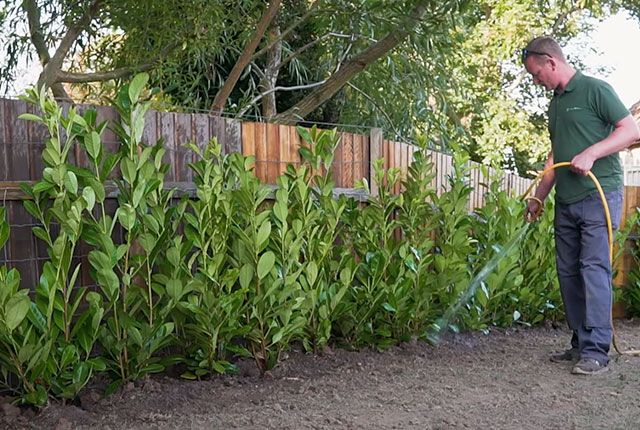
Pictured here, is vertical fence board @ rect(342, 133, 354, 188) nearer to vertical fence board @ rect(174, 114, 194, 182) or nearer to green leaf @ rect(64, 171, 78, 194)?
vertical fence board @ rect(174, 114, 194, 182)

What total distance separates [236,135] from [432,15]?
9.85 feet

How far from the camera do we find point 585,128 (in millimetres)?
3877

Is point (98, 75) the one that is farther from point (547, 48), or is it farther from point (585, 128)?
point (585, 128)

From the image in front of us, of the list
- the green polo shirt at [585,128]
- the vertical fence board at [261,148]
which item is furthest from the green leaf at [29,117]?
the green polo shirt at [585,128]

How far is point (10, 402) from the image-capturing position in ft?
9.36

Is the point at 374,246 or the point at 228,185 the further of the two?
the point at 374,246

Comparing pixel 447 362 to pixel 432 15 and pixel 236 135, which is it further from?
pixel 432 15

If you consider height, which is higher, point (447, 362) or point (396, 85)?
point (396, 85)

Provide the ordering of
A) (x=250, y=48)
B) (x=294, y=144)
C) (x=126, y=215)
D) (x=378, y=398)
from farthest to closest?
(x=250, y=48), (x=294, y=144), (x=378, y=398), (x=126, y=215)

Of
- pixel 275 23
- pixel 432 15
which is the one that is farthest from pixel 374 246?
pixel 275 23

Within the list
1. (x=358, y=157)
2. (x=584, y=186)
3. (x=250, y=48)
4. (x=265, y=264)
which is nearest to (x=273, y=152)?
(x=358, y=157)

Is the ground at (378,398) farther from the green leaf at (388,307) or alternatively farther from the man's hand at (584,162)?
the man's hand at (584,162)

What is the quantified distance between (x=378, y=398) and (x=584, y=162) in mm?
1658

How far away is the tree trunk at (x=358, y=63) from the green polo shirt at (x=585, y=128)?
2456 millimetres
